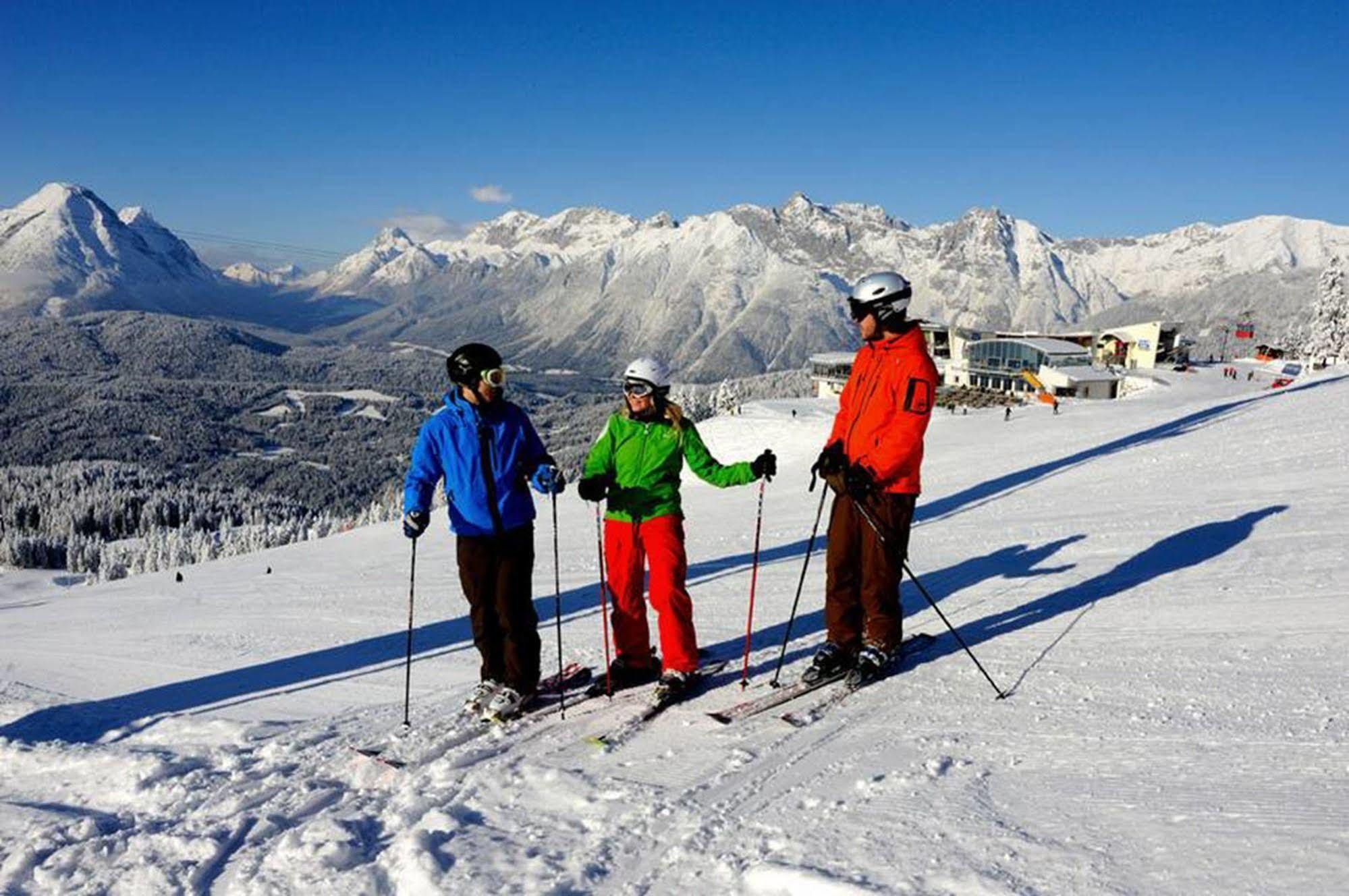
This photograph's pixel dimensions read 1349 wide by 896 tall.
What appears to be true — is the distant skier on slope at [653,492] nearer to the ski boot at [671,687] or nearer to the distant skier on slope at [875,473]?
the ski boot at [671,687]

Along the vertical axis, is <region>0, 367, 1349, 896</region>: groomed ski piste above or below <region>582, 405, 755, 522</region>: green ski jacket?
below

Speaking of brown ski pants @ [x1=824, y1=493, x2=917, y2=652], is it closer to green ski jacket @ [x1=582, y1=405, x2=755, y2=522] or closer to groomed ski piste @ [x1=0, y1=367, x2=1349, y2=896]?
groomed ski piste @ [x1=0, y1=367, x2=1349, y2=896]

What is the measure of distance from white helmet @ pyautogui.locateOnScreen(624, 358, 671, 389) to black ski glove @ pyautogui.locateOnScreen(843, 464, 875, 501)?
1.32m

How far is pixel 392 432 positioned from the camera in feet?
550

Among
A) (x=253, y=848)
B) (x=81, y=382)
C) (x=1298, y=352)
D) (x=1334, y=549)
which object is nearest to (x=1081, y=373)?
(x=1298, y=352)

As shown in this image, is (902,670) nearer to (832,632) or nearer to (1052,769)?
(832,632)

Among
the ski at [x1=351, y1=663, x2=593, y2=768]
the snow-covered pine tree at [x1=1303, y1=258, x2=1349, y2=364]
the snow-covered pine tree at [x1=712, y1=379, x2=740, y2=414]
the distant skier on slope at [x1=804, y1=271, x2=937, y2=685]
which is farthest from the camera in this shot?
the snow-covered pine tree at [x1=712, y1=379, x2=740, y2=414]

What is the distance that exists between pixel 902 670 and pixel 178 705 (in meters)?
5.11

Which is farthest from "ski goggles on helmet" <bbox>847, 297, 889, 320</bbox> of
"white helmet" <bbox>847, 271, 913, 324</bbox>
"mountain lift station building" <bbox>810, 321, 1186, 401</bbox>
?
"mountain lift station building" <bbox>810, 321, 1186, 401</bbox>

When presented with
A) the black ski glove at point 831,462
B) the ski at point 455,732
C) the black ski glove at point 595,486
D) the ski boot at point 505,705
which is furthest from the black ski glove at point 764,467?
the ski boot at point 505,705

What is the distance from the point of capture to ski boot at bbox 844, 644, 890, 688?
521cm

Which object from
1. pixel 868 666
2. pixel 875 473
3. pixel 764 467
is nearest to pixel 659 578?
pixel 764 467

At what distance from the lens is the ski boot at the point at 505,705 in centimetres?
502

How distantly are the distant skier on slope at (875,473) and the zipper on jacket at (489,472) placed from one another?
2.04m
